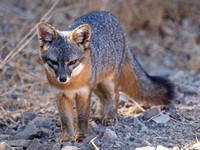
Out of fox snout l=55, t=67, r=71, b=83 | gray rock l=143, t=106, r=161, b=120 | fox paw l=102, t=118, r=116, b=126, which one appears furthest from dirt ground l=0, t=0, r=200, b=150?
fox snout l=55, t=67, r=71, b=83

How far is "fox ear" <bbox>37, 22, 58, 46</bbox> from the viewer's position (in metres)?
3.59

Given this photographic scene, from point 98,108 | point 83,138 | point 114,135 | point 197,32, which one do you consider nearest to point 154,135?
point 114,135

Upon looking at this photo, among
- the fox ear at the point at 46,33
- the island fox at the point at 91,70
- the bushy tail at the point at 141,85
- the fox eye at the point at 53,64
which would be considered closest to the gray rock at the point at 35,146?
the island fox at the point at 91,70

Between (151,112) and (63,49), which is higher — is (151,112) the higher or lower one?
the lower one

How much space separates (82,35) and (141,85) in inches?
61.4

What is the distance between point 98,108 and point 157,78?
989 millimetres

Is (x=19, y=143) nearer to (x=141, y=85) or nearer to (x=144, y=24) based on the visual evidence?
(x=141, y=85)

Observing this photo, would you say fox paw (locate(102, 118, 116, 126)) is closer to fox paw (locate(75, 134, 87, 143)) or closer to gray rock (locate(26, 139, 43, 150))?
fox paw (locate(75, 134, 87, 143))

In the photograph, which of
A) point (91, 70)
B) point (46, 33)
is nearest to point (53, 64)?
point (46, 33)

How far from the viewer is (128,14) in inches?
321

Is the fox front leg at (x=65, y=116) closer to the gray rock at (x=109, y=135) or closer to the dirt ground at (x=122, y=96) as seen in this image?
the dirt ground at (x=122, y=96)

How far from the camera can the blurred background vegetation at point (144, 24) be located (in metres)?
7.02

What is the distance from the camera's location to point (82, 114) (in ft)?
12.8

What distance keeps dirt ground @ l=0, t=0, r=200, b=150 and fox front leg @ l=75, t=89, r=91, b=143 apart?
0.54 ft
